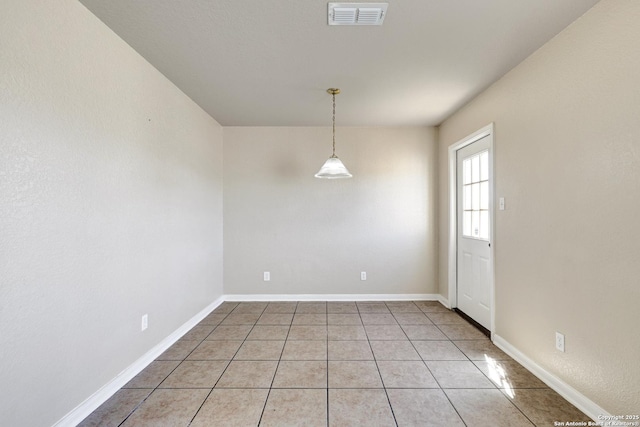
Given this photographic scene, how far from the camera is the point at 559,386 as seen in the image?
77.9 inches

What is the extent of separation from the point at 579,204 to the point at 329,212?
109 inches

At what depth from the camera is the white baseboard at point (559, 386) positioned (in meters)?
1.74

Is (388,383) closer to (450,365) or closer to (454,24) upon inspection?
(450,365)

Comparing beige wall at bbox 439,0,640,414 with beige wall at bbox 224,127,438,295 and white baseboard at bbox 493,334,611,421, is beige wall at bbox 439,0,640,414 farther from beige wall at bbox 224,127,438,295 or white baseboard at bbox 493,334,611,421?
beige wall at bbox 224,127,438,295

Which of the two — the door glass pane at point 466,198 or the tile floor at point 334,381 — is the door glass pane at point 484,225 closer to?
the door glass pane at point 466,198

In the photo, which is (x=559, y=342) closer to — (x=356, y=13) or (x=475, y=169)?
(x=475, y=169)

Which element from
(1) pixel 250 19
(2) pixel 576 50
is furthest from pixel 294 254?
(2) pixel 576 50

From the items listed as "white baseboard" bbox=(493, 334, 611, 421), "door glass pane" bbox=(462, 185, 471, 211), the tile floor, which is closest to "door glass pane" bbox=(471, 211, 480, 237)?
"door glass pane" bbox=(462, 185, 471, 211)

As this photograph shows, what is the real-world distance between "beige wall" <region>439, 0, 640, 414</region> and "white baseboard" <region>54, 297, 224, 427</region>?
3.15m

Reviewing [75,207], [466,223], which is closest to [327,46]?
[75,207]

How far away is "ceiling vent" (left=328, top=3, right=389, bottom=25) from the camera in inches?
66.3

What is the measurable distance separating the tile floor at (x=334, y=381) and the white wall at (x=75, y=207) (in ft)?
1.20

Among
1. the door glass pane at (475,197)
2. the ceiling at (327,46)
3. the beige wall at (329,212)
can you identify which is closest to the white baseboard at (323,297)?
the beige wall at (329,212)

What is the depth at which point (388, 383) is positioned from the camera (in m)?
2.13
